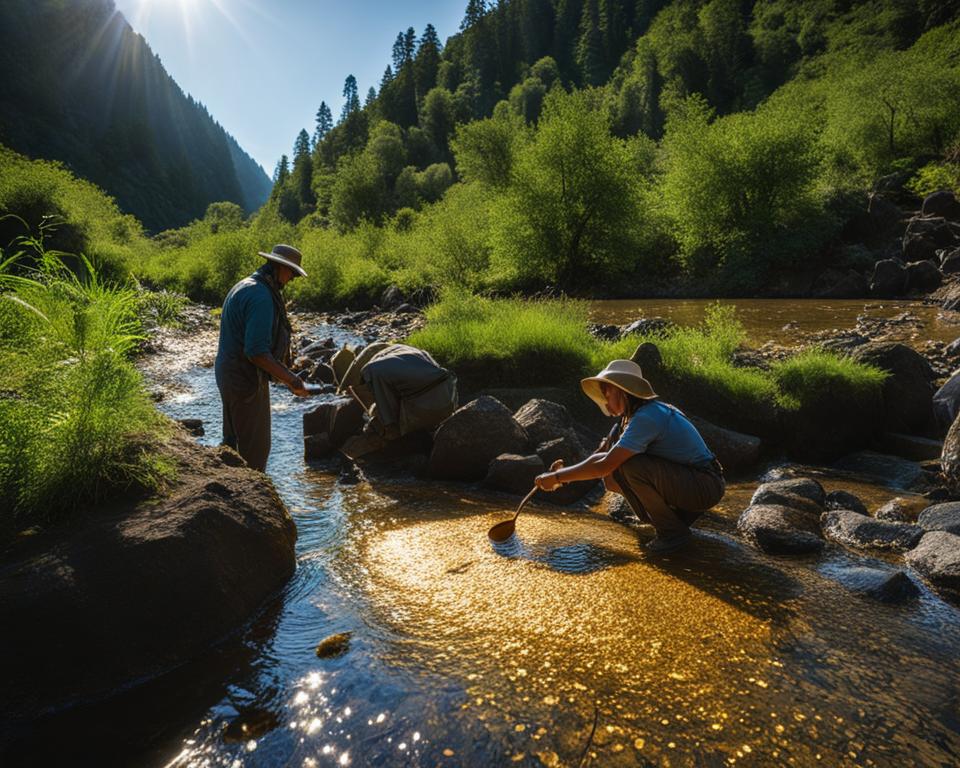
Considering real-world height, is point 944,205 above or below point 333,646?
above

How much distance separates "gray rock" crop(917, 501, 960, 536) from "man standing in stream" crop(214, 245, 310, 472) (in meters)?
5.92

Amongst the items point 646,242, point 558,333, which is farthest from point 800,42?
point 558,333

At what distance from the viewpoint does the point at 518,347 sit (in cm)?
981

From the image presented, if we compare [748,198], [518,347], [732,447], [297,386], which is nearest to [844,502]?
[732,447]

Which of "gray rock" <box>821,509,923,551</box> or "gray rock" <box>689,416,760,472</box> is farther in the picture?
"gray rock" <box>689,416,760,472</box>

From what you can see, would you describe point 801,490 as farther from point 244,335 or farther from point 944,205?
point 944,205

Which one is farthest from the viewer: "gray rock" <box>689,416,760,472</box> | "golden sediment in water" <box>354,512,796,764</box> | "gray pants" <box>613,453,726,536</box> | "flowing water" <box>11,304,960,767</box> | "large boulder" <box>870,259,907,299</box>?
"large boulder" <box>870,259,907,299</box>

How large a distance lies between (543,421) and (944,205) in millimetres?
31449

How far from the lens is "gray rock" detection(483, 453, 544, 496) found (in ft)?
21.4

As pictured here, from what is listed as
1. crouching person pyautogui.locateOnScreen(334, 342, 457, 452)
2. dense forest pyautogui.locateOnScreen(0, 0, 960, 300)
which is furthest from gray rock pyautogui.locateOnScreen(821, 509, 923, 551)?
dense forest pyautogui.locateOnScreen(0, 0, 960, 300)

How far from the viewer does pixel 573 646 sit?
332cm

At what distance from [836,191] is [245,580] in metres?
36.6

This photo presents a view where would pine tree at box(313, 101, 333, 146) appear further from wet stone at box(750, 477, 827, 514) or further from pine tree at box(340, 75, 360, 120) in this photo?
wet stone at box(750, 477, 827, 514)

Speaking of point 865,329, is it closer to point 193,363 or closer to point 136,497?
point 136,497
